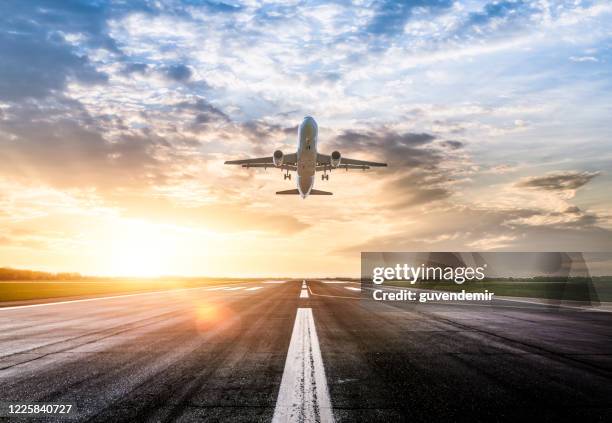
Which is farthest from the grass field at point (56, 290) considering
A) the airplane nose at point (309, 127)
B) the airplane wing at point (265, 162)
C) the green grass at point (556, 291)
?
the green grass at point (556, 291)

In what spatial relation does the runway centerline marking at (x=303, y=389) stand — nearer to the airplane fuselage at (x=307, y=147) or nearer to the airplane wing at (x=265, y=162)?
the airplane fuselage at (x=307, y=147)


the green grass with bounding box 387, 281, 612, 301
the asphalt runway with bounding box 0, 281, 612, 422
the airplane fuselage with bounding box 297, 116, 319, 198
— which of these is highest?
the airplane fuselage with bounding box 297, 116, 319, 198

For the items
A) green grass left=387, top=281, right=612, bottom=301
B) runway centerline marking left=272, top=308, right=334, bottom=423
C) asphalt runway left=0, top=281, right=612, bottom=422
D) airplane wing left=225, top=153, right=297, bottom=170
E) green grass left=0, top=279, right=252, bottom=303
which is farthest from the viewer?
airplane wing left=225, top=153, right=297, bottom=170

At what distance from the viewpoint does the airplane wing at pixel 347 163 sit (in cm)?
4308

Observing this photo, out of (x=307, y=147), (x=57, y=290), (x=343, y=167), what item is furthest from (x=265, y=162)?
(x=57, y=290)

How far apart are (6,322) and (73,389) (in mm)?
10549

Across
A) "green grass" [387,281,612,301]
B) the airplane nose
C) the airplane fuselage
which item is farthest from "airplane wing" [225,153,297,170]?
"green grass" [387,281,612,301]

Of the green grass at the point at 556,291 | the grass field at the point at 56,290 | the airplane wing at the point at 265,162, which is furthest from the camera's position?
the airplane wing at the point at 265,162

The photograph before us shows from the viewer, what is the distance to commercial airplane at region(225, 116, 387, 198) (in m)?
33.7

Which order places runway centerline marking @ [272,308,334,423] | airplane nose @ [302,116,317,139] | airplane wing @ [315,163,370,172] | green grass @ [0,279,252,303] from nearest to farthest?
runway centerline marking @ [272,308,334,423], green grass @ [0,279,252,303], airplane nose @ [302,116,317,139], airplane wing @ [315,163,370,172]

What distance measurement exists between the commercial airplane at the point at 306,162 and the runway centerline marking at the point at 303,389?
25963 mm

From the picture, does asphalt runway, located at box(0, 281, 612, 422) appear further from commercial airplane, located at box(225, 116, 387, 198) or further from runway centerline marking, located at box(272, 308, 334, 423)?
commercial airplane, located at box(225, 116, 387, 198)

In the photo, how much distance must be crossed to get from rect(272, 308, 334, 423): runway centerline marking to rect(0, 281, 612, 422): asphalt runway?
0.07ft

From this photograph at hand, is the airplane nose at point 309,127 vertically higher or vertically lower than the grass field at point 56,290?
higher
